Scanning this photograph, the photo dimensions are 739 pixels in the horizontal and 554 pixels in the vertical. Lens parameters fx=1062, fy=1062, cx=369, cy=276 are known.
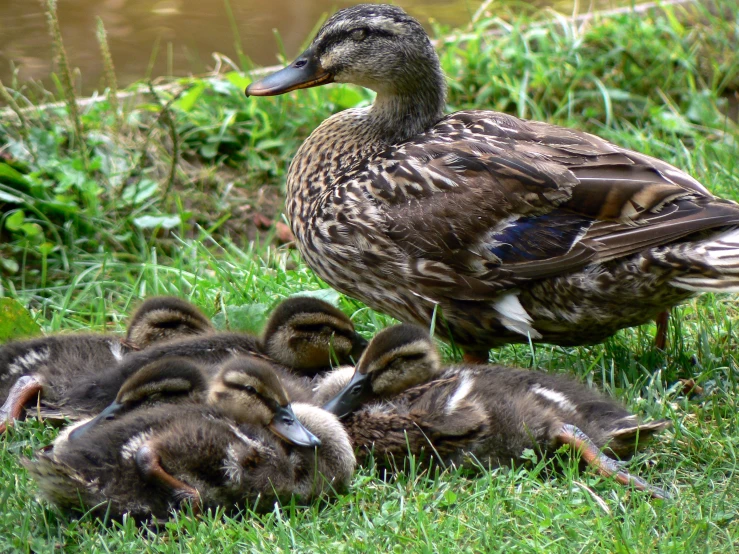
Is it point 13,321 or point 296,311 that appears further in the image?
point 13,321

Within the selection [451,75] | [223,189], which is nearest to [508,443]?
[223,189]

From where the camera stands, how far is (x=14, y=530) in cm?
321

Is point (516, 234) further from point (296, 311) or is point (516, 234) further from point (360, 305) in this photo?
point (360, 305)

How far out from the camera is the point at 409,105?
190 inches

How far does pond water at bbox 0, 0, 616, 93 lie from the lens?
25.3ft

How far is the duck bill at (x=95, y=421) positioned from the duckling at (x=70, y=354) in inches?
17.4

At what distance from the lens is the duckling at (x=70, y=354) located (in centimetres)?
394

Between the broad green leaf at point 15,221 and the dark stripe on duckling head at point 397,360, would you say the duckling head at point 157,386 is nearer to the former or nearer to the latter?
the dark stripe on duckling head at point 397,360

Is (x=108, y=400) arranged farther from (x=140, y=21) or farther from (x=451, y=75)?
(x=140, y=21)

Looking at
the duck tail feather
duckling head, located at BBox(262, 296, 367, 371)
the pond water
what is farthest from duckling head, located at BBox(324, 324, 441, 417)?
the pond water

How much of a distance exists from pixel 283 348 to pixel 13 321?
51.9 inches

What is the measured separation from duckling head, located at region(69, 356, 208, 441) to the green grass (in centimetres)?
38

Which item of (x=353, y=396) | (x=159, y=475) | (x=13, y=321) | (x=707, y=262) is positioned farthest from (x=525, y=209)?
(x=13, y=321)

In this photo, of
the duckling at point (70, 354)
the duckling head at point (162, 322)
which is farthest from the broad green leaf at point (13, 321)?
the duckling head at point (162, 322)
